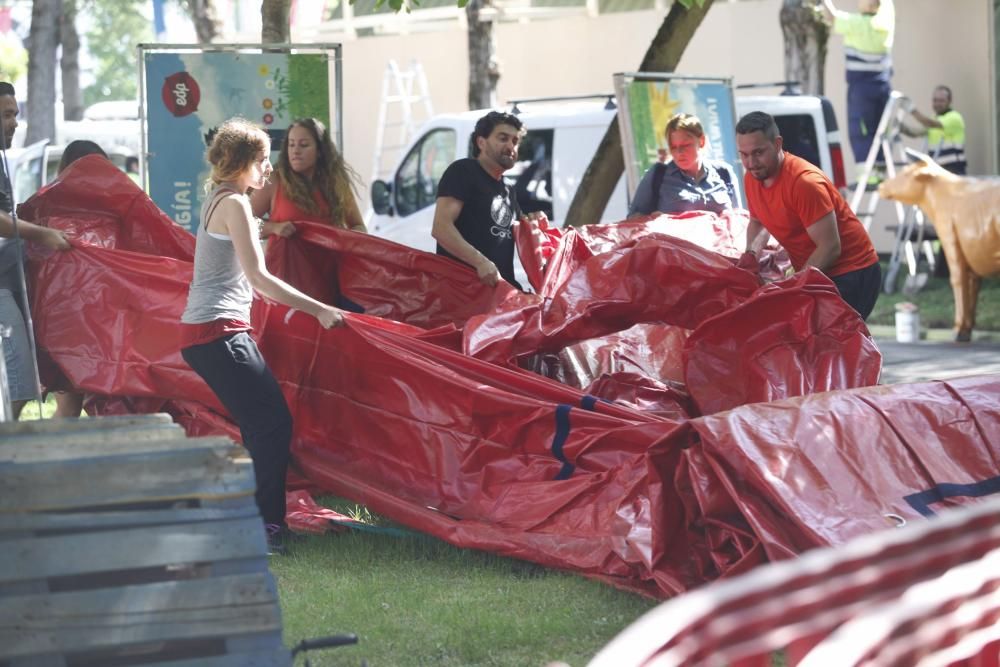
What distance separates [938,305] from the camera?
14859mm

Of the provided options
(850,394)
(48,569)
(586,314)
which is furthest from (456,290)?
(48,569)

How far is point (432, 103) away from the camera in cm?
2422

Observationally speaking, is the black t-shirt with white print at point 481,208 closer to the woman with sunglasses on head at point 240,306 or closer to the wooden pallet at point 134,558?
the woman with sunglasses on head at point 240,306

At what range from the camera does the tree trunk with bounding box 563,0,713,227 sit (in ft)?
34.7

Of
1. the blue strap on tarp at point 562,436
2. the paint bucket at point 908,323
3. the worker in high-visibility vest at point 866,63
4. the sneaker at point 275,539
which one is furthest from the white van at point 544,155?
the sneaker at point 275,539

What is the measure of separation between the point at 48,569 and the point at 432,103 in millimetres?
21664

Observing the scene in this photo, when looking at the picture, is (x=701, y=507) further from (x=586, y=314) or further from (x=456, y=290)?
(x=456, y=290)

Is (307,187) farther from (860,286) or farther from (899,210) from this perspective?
(899,210)

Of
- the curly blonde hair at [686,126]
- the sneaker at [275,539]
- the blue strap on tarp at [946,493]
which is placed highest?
the curly blonde hair at [686,126]

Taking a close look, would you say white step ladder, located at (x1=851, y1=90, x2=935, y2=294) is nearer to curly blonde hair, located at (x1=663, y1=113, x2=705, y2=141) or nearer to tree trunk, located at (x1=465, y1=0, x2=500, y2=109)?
tree trunk, located at (x1=465, y1=0, x2=500, y2=109)

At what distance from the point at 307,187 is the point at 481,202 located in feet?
2.77

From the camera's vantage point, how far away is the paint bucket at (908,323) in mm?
13180

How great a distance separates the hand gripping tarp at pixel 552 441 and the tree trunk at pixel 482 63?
36.3 feet

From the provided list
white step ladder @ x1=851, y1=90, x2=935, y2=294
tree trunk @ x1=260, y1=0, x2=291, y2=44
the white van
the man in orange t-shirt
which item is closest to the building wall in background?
white step ladder @ x1=851, y1=90, x2=935, y2=294
